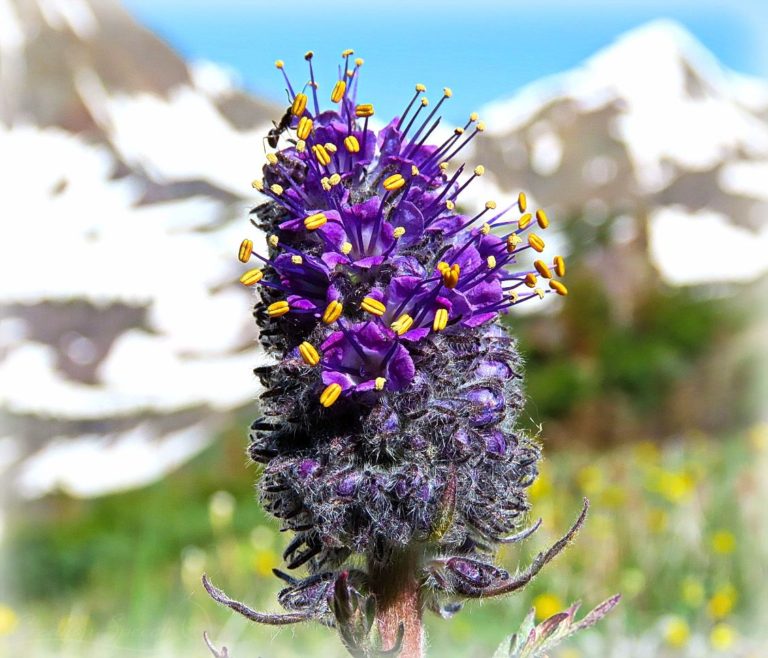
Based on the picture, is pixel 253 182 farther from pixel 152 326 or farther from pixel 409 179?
pixel 152 326

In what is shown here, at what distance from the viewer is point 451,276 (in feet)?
6.59

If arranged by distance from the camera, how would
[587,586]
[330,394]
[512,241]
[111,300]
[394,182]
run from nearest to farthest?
1. [330,394]
2. [394,182]
3. [512,241]
4. [587,586]
5. [111,300]

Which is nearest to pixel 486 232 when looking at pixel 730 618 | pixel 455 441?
pixel 455 441

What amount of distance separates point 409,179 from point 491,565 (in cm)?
108

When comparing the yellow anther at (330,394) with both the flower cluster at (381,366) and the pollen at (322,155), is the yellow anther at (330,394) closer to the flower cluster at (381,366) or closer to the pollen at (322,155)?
the flower cluster at (381,366)

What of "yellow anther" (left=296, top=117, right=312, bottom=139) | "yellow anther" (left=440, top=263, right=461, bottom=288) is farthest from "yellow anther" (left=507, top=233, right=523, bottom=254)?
"yellow anther" (left=296, top=117, right=312, bottom=139)

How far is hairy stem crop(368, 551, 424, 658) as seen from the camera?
2.14m

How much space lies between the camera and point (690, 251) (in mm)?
23812

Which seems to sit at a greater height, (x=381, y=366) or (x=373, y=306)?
(x=373, y=306)

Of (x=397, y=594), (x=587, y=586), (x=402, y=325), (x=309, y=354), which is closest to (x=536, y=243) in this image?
(x=402, y=325)

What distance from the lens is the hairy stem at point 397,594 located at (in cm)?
214

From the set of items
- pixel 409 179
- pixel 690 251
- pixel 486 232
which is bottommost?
pixel 486 232

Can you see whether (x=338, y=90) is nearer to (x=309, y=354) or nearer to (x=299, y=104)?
(x=299, y=104)

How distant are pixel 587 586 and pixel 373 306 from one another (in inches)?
188
